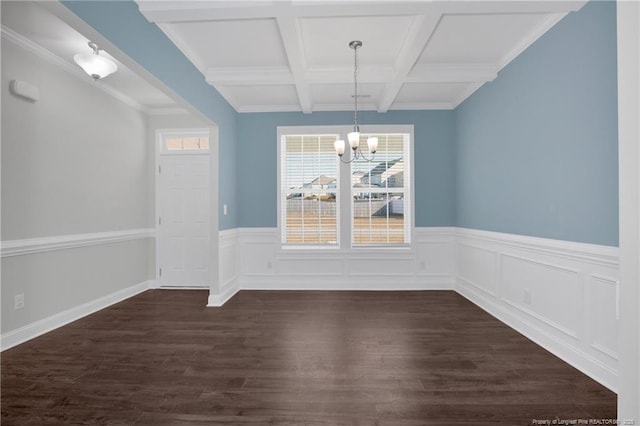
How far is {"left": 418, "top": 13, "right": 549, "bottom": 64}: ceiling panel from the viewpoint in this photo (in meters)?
2.79

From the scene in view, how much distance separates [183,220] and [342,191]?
249 cm

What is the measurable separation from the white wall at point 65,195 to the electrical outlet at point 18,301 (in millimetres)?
32

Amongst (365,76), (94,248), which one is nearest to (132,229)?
(94,248)

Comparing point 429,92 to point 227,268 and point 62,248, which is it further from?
point 62,248

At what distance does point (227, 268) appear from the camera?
14.8 feet

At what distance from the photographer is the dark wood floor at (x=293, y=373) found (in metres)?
1.94

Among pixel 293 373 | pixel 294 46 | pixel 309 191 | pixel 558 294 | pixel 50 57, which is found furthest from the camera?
pixel 309 191

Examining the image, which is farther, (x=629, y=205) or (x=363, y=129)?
(x=363, y=129)

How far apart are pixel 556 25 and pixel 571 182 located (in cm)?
136

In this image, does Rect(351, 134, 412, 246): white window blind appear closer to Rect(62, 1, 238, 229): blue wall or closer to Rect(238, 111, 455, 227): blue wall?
Rect(238, 111, 455, 227): blue wall

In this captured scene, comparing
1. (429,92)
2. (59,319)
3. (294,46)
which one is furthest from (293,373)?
(429,92)

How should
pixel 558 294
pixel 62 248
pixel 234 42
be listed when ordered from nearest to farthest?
pixel 558 294 → pixel 234 42 → pixel 62 248

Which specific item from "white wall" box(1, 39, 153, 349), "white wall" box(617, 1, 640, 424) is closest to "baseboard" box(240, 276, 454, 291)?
"white wall" box(1, 39, 153, 349)

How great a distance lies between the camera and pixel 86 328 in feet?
10.9
